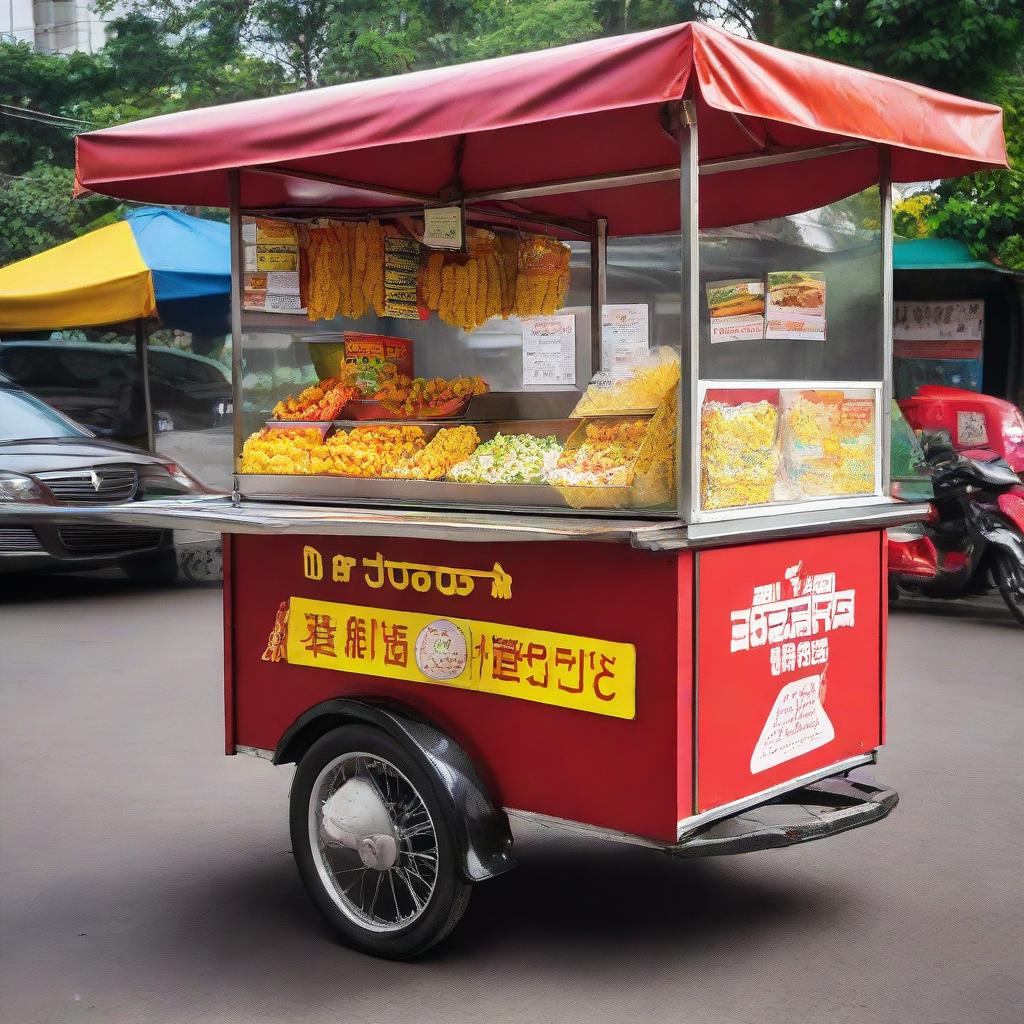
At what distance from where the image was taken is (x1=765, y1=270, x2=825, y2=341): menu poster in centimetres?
424

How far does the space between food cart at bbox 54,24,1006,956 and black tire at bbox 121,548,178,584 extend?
20.8ft

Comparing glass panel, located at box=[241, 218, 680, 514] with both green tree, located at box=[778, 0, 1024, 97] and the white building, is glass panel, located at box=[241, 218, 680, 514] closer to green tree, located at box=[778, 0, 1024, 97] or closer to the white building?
green tree, located at box=[778, 0, 1024, 97]

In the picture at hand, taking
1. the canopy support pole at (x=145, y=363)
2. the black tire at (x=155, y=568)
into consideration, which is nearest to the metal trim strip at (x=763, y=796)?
the black tire at (x=155, y=568)

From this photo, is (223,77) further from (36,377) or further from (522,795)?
(522,795)

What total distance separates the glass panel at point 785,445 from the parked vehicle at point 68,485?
6.68 meters

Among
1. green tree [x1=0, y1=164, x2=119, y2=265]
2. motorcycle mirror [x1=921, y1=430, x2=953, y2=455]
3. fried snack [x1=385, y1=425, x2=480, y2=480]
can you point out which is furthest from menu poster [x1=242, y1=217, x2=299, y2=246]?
green tree [x1=0, y1=164, x2=119, y2=265]

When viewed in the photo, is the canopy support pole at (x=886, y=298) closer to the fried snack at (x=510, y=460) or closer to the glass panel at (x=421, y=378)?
the glass panel at (x=421, y=378)

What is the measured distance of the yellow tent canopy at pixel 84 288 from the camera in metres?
11.5

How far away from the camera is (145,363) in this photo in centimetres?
1234

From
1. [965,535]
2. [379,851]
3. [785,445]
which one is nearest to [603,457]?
[785,445]

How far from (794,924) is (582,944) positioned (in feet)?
2.13

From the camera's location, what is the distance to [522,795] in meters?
3.64

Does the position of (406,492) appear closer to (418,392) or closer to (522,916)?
(418,392)

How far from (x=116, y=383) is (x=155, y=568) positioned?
2.73 meters
